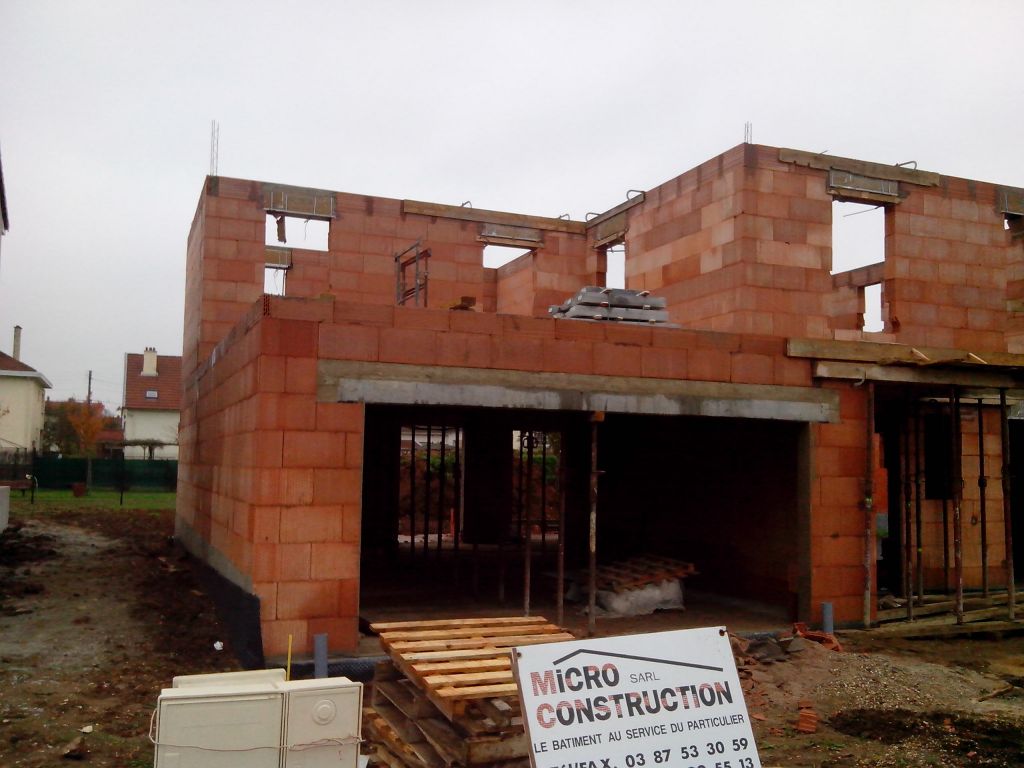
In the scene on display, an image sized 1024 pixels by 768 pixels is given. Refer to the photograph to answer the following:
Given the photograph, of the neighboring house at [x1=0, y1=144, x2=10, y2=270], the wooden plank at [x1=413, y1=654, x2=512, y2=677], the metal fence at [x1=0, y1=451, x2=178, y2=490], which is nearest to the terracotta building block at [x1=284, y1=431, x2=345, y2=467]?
the wooden plank at [x1=413, y1=654, x2=512, y2=677]

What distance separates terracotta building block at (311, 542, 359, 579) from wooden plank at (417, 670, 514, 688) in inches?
105

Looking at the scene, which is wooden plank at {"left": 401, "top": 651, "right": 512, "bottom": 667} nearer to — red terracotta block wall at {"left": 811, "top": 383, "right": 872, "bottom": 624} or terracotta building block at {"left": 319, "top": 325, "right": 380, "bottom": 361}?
terracotta building block at {"left": 319, "top": 325, "right": 380, "bottom": 361}

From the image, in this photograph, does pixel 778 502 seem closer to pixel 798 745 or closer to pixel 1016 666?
pixel 1016 666

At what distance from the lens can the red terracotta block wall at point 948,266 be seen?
1320cm

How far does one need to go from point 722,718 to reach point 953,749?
3324mm

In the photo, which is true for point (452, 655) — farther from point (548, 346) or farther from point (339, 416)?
point (548, 346)

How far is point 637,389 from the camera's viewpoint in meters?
9.62

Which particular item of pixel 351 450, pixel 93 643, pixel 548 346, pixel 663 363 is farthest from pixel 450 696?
pixel 93 643

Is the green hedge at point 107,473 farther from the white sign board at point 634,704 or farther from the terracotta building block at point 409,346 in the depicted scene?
the white sign board at point 634,704

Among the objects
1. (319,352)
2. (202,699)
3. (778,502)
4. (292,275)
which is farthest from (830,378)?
(292,275)

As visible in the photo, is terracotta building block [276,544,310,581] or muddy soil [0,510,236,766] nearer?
muddy soil [0,510,236,766]

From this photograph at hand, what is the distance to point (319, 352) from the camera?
27.1 feet

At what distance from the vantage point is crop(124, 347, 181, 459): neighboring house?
46594 mm

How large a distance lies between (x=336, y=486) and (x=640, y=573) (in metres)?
4.87
